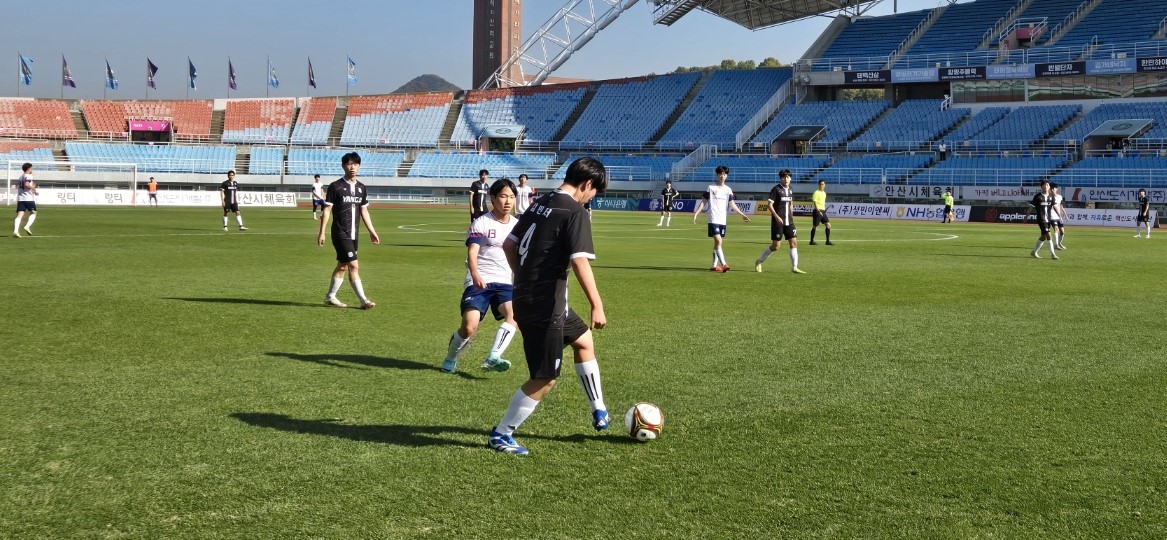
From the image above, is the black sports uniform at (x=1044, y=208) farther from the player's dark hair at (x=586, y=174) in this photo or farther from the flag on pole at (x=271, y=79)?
the flag on pole at (x=271, y=79)

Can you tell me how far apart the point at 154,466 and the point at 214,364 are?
3.44 m

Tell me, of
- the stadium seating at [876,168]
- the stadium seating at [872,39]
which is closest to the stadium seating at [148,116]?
the stadium seating at [872,39]

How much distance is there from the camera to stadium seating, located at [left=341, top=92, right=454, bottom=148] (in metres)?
91.0

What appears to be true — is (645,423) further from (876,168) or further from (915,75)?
(915,75)

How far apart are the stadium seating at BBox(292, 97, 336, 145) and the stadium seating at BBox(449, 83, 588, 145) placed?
504 inches

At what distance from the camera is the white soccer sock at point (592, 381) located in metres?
6.44

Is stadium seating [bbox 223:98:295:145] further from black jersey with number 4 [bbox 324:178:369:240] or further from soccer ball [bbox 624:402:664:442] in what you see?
soccer ball [bbox 624:402:664:442]

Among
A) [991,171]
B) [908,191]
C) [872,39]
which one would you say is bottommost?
[908,191]

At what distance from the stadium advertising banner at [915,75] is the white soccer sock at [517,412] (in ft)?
227

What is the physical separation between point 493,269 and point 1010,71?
2579 inches

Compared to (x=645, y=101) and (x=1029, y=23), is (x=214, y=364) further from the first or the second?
(x=645, y=101)

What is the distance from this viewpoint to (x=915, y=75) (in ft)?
229

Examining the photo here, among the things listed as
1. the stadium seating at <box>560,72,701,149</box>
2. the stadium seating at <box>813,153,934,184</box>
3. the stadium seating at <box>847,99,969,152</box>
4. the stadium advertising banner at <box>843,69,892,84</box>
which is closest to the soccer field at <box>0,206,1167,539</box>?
the stadium seating at <box>813,153,934,184</box>

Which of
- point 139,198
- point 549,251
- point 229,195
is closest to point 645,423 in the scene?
point 549,251
